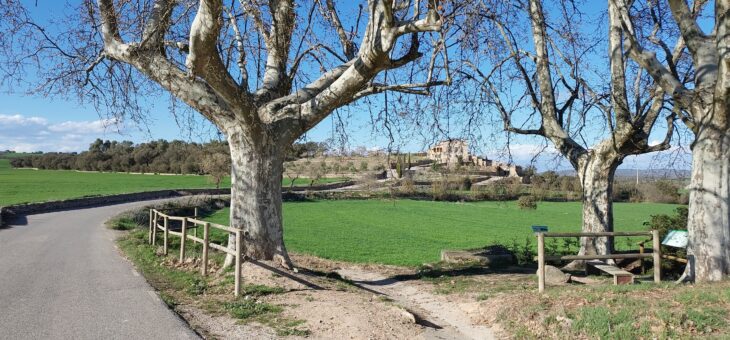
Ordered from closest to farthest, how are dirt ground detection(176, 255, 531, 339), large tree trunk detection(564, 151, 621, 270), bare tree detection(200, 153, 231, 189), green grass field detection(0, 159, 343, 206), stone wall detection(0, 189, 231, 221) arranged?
dirt ground detection(176, 255, 531, 339)
large tree trunk detection(564, 151, 621, 270)
stone wall detection(0, 189, 231, 221)
green grass field detection(0, 159, 343, 206)
bare tree detection(200, 153, 231, 189)

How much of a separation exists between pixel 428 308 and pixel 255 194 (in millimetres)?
4066

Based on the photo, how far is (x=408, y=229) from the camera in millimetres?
29938

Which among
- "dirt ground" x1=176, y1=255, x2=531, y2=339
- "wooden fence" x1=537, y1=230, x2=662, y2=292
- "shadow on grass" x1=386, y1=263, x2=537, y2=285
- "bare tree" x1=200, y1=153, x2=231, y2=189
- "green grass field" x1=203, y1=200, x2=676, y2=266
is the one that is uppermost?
"bare tree" x1=200, y1=153, x2=231, y2=189

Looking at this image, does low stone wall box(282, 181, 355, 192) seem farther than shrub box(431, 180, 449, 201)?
Yes

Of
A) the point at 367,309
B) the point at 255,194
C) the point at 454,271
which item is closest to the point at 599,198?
the point at 454,271

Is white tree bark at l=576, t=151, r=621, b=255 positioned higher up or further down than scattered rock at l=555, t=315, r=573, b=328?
higher up

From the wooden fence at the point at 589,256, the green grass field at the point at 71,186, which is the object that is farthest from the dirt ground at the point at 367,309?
the green grass field at the point at 71,186

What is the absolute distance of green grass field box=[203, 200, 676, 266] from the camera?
19453 mm

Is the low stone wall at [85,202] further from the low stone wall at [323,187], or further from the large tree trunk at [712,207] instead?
the large tree trunk at [712,207]

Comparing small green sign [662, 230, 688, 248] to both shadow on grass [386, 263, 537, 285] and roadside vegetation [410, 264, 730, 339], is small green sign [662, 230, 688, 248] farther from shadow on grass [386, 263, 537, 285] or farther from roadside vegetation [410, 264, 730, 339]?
shadow on grass [386, 263, 537, 285]

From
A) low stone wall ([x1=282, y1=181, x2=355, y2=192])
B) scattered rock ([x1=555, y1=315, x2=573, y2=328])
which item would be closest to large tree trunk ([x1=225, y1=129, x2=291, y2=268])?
scattered rock ([x1=555, y1=315, x2=573, y2=328])

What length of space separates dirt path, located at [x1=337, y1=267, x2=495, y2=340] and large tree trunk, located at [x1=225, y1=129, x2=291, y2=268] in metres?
2.32

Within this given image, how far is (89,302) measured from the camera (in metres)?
8.35

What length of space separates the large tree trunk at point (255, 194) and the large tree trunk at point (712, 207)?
7.89m
